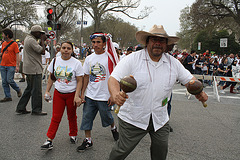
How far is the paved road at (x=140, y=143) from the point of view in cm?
354

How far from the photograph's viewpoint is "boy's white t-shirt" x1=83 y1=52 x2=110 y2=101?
3617 millimetres

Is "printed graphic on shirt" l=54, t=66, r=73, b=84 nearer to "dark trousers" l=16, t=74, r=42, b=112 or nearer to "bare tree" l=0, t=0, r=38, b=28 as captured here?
"dark trousers" l=16, t=74, r=42, b=112

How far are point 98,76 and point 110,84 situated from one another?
4.61 ft

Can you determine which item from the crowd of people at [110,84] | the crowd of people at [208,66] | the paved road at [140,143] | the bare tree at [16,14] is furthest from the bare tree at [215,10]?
the crowd of people at [110,84]

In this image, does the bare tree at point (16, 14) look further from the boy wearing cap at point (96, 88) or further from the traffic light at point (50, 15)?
the boy wearing cap at point (96, 88)

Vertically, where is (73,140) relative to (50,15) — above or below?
below

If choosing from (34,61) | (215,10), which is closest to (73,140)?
(34,61)

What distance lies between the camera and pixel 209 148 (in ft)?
13.0

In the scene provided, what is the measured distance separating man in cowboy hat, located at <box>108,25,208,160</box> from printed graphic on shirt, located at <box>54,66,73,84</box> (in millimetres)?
1471

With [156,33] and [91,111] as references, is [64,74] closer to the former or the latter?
[91,111]

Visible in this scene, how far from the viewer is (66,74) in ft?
12.0

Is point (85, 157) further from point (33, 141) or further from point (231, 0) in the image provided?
point (231, 0)

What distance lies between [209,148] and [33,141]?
3100 millimetres

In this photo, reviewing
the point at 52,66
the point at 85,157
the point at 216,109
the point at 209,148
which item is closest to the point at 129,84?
the point at 85,157
